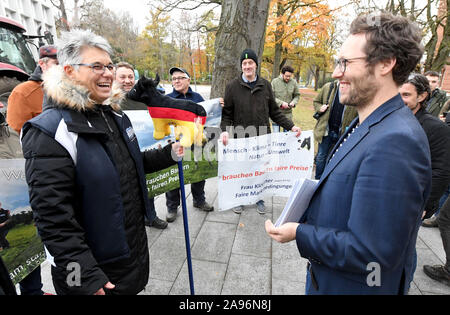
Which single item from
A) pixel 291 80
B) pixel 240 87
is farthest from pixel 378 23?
pixel 291 80

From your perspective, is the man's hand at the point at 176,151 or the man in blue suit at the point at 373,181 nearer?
the man in blue suit at the point at 373,181

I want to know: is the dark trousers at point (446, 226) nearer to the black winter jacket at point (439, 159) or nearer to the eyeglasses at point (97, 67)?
the black winter jacket at point (439, 159)

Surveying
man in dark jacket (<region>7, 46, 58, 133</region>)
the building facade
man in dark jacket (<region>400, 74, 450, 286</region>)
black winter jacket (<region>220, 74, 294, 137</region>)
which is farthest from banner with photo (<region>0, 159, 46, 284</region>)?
the building facade

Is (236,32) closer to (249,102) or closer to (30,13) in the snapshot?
(249,102)

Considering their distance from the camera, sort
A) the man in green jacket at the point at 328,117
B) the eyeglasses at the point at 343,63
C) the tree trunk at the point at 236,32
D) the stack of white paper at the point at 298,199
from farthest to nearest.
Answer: the man in green jacket at the point at 328,117 < the tree trunk at the point at 236,32 < the stack of white paper at the point at 298,199 < the eyeglasses at the point at 343,63

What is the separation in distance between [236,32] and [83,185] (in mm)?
3744

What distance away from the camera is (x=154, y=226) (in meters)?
3.69

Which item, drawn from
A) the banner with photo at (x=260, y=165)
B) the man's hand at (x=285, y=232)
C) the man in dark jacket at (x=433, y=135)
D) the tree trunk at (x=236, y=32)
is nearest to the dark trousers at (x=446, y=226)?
the man in dark jacket at (x=433, y=135)

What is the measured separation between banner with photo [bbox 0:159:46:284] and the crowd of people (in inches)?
25.7

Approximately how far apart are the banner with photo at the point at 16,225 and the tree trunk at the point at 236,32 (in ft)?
11.1

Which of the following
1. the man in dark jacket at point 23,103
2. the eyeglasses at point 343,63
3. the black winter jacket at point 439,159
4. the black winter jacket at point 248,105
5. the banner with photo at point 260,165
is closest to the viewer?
the eyeglasses at point 343,63

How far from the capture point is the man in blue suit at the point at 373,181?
3.26 ft

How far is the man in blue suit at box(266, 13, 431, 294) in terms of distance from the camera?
0.99 m

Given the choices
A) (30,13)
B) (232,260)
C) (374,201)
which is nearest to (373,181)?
(374,201)
